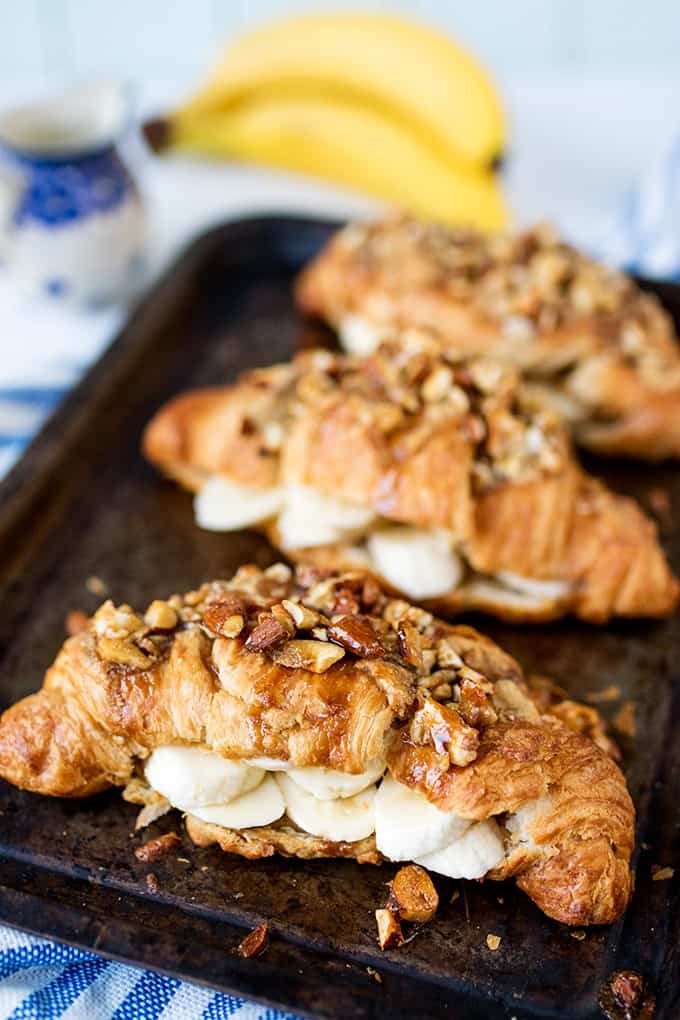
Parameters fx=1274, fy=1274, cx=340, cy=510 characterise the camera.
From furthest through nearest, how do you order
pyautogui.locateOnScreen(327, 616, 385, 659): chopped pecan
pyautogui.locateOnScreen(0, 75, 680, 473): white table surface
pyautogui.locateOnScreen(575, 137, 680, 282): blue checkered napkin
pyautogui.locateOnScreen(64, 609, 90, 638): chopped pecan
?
pyautogui.locateOnScreen(575, 137, 680, 282): blue checkered napkin → pyautogui.locateOnScreen(0, 75, 680, 473): white table surface → pyautogui.locateOnScreen(64, 609, 90, 638): chopped pecan → pyautogui.locateOnScreen(327, 616, 385, 659): chopped pecan

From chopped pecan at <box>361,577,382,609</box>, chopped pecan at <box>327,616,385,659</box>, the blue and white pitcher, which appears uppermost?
the blue and white pitcher

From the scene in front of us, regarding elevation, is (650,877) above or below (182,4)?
below

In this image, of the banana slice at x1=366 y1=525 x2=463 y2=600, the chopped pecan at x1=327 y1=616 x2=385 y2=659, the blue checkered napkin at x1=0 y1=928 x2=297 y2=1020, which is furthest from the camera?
the banana slice at x1=366 y1=525 x2=463 y2=600

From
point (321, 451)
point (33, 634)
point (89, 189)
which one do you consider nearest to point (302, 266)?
point (89, 189)

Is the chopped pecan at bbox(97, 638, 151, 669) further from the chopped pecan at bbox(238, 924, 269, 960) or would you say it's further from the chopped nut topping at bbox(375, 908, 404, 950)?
the chopped nut topping at bbox(375, 908, 404, 950)

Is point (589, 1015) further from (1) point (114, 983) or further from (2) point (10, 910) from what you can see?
(2) point (10, 910)

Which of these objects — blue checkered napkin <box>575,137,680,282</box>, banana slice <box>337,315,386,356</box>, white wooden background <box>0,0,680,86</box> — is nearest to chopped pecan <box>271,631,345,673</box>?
banana slice <box>337,315,386,356</box>
